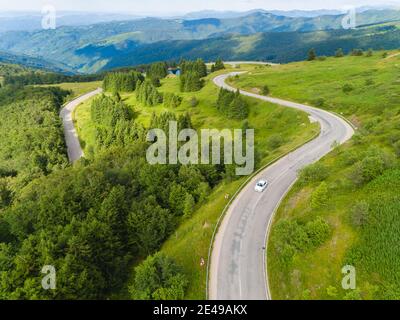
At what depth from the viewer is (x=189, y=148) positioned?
7850cm

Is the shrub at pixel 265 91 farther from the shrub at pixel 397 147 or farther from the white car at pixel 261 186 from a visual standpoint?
the shrub at pixel 397 147

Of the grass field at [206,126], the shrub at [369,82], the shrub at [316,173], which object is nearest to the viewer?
the grass field at [206,126]

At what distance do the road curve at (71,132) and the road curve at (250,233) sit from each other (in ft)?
254

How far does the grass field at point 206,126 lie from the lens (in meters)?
44.5

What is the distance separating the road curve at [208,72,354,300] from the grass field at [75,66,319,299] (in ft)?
5.96

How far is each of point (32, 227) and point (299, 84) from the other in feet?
360

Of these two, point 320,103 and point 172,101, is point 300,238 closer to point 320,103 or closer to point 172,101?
point 320,103

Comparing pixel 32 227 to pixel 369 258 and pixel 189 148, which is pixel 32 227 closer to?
pixel 189 148

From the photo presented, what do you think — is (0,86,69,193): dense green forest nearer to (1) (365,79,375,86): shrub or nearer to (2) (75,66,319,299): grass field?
(2) (75,66,319,299): grass field

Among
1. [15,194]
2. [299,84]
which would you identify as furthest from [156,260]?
[299,84]

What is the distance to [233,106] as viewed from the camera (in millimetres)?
111625

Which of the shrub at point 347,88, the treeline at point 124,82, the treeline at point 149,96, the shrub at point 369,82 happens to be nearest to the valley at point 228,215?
the shrub at point 347,88

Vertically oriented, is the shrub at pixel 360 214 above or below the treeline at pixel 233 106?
below

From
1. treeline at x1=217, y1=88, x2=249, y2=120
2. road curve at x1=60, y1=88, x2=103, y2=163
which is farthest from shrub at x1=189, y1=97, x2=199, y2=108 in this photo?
road curve at x1=60, y1=88, x2=103, y2=163
